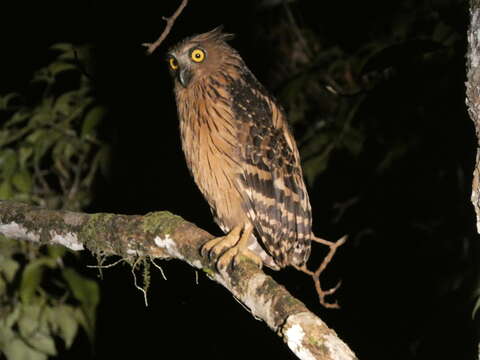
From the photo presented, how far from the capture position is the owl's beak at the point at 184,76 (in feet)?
8.00

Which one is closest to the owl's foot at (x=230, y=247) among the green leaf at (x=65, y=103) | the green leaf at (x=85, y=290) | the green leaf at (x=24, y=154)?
the green leaf at (x=85, y=290)

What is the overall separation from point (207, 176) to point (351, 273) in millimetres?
1883

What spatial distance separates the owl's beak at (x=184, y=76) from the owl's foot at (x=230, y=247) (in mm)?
630

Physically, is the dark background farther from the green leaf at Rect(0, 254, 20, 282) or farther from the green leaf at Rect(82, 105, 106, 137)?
the green leaf at Rect(0, 254, 20, 282)

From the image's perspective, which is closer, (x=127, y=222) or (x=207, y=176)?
(x=127, y=222)

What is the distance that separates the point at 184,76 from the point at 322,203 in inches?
71.3

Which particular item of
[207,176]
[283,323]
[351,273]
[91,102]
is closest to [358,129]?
[351,273]

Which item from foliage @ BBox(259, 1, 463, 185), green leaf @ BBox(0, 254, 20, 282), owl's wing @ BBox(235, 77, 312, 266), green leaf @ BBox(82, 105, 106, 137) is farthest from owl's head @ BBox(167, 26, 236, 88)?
green leaf @ BBox(0, 254, 20, 282)

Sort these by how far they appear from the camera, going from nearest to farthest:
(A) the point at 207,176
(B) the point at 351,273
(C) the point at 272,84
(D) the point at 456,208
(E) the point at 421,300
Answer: (A) the point at 207,176 < (D) the point at 456,208 < (E) the point at 421,300 < (B) the point at 351,273 < (C) the point at 272,84

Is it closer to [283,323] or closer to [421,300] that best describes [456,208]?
[421,300]

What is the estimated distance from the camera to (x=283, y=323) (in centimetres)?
138

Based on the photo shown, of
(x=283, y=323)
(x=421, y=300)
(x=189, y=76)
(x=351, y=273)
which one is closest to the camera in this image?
(x=283, y=323)

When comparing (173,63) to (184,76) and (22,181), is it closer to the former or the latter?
(184,76)

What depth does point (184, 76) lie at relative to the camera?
2.45 metres
